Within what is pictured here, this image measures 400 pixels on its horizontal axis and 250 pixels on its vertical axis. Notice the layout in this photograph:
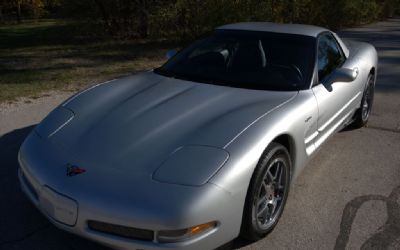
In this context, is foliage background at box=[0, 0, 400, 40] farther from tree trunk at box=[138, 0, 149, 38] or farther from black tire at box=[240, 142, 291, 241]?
black tire at box=[240, 142, 291, 241]

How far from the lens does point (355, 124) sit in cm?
500

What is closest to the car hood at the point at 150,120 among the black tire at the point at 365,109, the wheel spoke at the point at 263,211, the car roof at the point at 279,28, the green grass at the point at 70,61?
the wheel spoke at the point at 263,211

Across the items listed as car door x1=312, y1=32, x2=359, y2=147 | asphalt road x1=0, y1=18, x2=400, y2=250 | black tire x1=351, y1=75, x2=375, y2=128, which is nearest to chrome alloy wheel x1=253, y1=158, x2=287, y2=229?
asphalt road x1=0, y1=18, x2=400, y2=250

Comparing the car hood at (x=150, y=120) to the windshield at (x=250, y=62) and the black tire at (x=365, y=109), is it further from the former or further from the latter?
the black tire at (x=365, y=109)

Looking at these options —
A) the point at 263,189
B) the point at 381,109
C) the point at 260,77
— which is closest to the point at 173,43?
the point at 381,109

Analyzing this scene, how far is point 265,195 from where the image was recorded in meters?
2.85

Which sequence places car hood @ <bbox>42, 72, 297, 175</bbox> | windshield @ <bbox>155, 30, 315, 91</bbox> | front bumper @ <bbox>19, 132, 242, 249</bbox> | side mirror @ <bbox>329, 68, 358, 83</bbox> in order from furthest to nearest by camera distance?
side mirror @ <bbox>329, 68, 358, 83</bbox>, windshield @ <bbox>155, 30, 315, 91</bbox>, car hood @ <bbox>42, 72, 297, 175</bbox>, front bumper @ <bbox>19, 132, 242, 249</bbox>

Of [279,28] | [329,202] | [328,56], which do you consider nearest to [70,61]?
[279,28]

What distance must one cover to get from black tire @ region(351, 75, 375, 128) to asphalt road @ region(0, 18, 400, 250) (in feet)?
0.31

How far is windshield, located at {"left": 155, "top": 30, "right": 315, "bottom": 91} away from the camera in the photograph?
3543mm

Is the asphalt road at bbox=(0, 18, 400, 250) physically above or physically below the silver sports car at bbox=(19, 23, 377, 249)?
below

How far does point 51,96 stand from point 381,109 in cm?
466

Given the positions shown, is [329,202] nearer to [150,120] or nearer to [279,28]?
[150,120]

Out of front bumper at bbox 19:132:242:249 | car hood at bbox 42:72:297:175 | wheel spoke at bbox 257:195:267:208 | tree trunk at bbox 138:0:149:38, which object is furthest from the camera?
tree trunk at bbox 138:0:149:38
